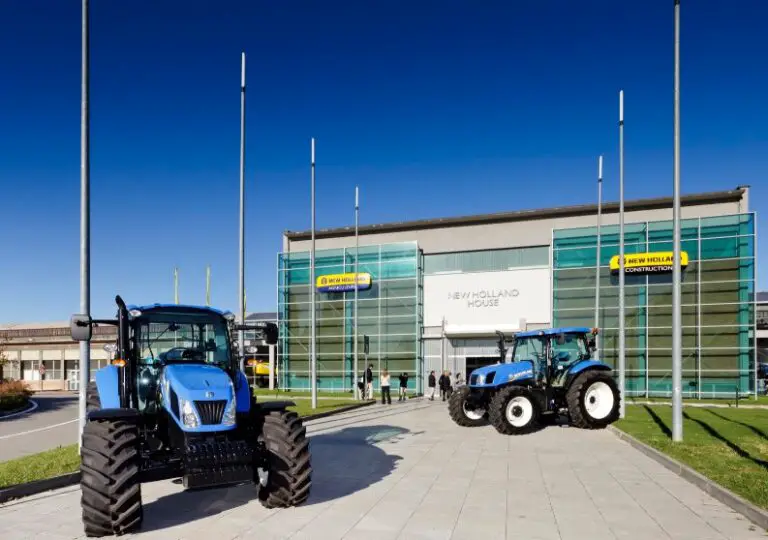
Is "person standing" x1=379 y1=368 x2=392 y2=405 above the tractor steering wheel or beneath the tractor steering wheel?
beneath

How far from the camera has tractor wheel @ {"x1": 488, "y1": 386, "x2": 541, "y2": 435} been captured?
1616 cm

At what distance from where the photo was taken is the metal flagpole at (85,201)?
11.7 meters

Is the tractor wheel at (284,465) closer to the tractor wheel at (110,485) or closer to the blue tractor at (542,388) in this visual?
the tractor wheel at (110,485)

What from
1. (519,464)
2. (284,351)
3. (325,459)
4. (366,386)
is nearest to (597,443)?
(519,464)

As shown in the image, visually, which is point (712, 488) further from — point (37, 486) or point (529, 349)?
point (37, 486)

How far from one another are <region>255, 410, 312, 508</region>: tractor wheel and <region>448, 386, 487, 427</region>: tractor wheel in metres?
10.4

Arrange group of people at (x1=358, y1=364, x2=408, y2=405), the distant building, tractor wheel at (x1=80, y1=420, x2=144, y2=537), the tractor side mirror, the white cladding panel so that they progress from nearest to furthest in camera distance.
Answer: tractor wheel at (x1=80, y1=420, x2=144, y2=537) < the tractor side mirror < group of people at (x1=358, y1=364, x2=408, y2=405) < the distant building < the white cladding panel

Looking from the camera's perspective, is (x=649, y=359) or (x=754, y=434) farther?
(x=649, y=359)

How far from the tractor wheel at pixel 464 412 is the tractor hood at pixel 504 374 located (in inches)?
26.6

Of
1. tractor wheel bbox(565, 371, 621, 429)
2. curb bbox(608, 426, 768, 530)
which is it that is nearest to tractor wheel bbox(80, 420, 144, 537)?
curb bbox(608, 426, 768, 530)

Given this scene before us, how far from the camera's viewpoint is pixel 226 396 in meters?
7.98

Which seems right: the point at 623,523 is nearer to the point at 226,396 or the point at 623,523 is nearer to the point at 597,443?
the point at 226,396

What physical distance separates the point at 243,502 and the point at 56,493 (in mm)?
3107

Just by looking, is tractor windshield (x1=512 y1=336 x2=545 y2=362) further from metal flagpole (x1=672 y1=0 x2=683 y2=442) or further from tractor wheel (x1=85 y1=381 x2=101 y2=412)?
tractor wheel (x1=85 y1=381 x2=101 y2=412)
